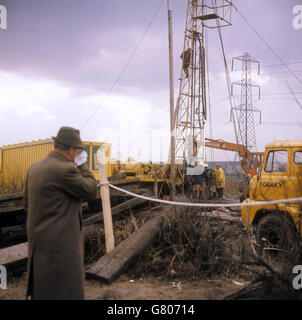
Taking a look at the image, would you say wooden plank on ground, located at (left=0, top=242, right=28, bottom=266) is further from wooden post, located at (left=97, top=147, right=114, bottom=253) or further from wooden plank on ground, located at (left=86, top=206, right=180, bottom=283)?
wooden post, located at (left=97, top=147, right=114, bottom=253)

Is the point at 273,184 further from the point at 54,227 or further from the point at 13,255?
the point at 13,255

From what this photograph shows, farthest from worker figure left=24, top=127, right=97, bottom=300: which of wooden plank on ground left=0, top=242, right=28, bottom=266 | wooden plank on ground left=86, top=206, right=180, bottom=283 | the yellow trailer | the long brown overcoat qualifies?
the yellow trailer

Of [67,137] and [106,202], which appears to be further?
[106,202]

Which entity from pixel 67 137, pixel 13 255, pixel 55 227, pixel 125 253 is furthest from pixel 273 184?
pixel 13 255

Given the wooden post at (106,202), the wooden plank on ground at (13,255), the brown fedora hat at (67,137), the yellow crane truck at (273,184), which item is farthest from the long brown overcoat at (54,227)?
the yellow crane truck at (273,184)

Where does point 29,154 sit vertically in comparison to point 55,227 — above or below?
above

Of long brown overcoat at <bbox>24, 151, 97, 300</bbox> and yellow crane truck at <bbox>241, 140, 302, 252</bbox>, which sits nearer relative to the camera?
long brown overcoat at <bbox>24, 151, 97, 300</bbox>

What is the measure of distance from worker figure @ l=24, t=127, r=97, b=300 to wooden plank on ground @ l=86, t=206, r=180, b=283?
5.51 feet

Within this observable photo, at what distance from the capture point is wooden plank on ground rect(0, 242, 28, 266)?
4.94 meters

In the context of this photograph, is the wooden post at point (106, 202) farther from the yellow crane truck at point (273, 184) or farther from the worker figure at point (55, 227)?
the yellow crane truck at point (273, 184)

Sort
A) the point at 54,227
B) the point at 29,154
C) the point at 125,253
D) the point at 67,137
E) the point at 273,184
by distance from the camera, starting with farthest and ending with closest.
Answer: the point at 29,154 < the point at 273,184 < the point at 125,253 < the point at 67,137 < the point at 54,227

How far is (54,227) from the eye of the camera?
2.89 metres

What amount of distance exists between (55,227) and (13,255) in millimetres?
2765

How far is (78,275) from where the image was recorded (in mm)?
2996
